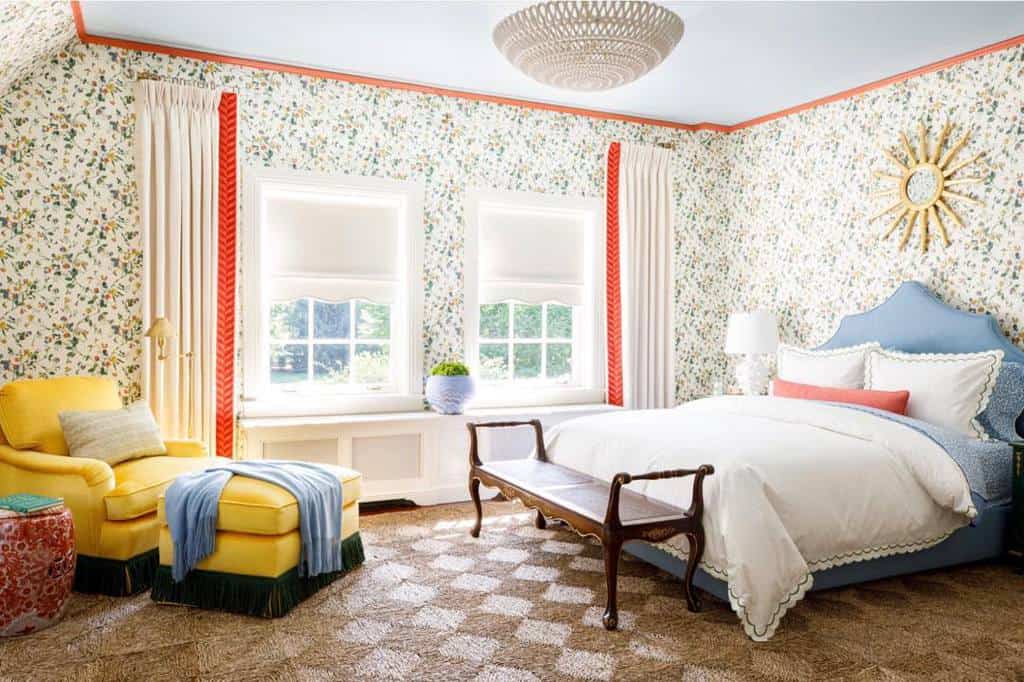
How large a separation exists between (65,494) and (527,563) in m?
2.14

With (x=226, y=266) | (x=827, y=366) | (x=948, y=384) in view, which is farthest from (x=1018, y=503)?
(x=226, y=266)

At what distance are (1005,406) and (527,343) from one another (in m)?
3.10

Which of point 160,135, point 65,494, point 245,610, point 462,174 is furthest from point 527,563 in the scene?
point 160,135

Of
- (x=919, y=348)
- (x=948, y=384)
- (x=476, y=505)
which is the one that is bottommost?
(x=476, y=505)

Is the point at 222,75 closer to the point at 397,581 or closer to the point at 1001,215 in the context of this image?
the point at 397,581

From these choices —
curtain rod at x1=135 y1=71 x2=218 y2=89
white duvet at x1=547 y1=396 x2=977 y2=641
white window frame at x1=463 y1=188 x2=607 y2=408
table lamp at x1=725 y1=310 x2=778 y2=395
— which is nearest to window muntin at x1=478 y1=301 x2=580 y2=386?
white window frame at x1=463 y1=188 x2=607 y2=408

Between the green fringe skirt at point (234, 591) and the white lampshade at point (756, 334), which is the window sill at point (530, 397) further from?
the green fringe skirt at point (234, 591)

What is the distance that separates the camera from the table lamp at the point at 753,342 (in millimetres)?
5406

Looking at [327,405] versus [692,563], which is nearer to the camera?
[692,563]

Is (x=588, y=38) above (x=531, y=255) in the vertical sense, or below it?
above

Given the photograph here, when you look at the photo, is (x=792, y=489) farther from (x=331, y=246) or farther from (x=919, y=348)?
(x=331, y=246)

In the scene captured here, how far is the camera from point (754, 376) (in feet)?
18.0

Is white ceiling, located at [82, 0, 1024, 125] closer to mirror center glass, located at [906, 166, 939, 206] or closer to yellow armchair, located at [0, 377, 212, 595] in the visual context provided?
mirror center glass, located at [906, 166, 939, 206]

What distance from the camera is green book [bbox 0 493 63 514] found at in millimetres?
2906
